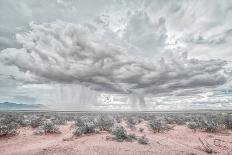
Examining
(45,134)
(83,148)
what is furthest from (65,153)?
(45,134)

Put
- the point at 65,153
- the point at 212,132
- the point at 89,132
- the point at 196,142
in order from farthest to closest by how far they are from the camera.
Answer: the point at 212,132 < the point at 89,132 < the point at 196,142 < the point at 65,153

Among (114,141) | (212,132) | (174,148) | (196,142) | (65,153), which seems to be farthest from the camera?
(212,132)

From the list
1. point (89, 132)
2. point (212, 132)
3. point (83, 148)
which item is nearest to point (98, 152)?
point (83, 148)

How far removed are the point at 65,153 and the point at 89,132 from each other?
7553mm

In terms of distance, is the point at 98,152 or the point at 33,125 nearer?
the point at 98,152

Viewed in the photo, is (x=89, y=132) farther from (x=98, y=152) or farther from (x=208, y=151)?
(x=208, y=151)

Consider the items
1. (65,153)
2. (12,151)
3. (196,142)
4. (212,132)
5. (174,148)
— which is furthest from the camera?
(212,132)

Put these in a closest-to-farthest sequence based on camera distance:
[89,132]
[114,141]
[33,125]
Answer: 1. [114,141]
2. [89,132]
3. [33,125]

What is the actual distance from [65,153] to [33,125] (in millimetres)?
16726

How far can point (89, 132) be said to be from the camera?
66.9 feet

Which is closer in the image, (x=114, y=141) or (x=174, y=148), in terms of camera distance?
(x=174, y=148)

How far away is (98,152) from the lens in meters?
13.3

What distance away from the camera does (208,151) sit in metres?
14.4

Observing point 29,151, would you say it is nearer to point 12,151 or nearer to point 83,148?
point 12,151
